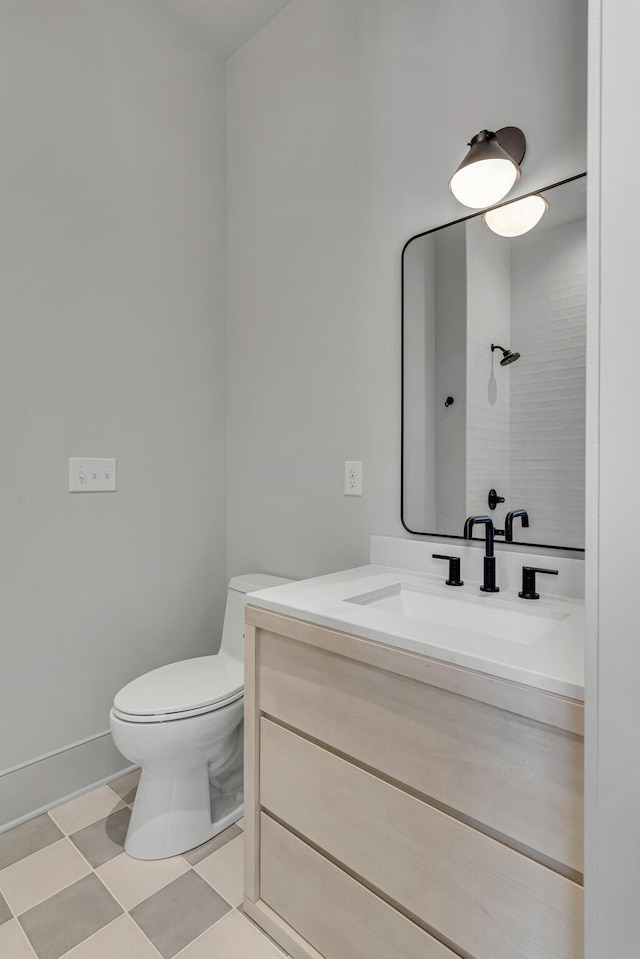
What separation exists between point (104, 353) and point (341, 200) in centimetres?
99

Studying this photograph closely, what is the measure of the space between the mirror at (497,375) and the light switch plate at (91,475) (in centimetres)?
106

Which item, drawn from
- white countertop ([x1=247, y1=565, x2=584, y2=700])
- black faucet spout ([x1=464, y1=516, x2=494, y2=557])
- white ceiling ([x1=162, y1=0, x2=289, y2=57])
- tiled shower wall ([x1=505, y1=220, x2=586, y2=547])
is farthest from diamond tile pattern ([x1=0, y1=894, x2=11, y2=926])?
white ceiling ([x1=162, y1=0, x2=289, y2=57])

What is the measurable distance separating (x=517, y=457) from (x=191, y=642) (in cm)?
152

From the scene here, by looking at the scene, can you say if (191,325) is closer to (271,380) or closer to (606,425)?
(271,380)

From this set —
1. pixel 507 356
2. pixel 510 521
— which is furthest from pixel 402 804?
pixel 507 356

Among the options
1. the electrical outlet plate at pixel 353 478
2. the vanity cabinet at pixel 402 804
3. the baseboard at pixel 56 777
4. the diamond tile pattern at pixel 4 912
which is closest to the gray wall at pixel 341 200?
the electrical outlet plate at pixel 353 478

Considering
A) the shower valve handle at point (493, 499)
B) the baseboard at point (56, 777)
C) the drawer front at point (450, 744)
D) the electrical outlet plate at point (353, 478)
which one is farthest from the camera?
the electrical outlet plate at point (353, 478)

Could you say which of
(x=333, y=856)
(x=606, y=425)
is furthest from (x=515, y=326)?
(x=333, y=856)

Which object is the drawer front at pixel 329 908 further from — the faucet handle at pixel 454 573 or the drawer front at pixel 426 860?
the faucet handle at pixel 454 573

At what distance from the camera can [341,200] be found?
1.81 metres

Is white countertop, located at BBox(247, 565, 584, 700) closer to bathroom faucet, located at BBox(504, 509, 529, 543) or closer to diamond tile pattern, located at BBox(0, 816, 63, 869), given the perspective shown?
bathroom faucet, located at BBox(504, 509, 529, 543)

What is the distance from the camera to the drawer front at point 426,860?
79 centimetres

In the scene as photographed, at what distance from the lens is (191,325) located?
2.16m

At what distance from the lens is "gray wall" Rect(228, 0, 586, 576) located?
138cm
